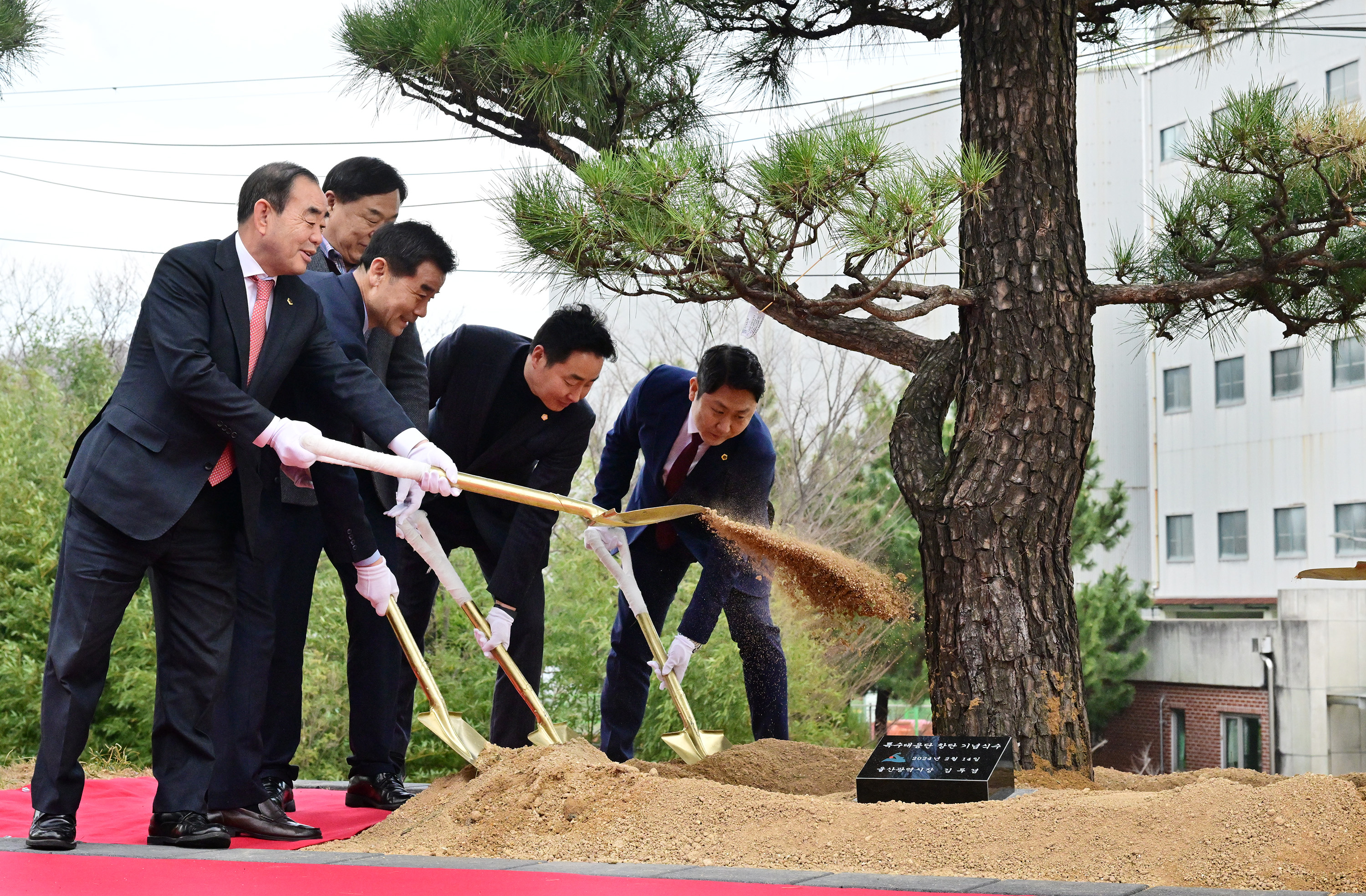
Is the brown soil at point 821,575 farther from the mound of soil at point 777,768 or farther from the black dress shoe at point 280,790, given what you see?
the black dress shoe at point 280,790

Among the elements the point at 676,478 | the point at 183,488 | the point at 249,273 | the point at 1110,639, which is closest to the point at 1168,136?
the point at 1110,639

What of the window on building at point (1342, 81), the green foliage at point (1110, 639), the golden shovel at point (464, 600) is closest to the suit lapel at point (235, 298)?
the golden shovel at point (464, 600)

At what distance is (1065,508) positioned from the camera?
332cm

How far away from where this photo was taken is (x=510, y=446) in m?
3.42

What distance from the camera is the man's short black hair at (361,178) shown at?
345 cm

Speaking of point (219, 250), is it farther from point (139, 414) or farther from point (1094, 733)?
point (1094, 733)

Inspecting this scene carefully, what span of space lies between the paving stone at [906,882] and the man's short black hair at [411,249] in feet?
5.80

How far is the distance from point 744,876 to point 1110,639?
44.5 feet

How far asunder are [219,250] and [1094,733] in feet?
47.9

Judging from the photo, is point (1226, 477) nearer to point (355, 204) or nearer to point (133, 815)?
point (355, 204)

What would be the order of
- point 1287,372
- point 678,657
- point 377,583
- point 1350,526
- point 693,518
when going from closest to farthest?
point 377,583, point 678,657, point 693,518, point 1350,526, point 1287,372

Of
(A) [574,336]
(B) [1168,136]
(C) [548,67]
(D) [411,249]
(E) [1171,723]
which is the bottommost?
(E) [1171,723]

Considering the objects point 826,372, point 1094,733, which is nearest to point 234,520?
point 826,372

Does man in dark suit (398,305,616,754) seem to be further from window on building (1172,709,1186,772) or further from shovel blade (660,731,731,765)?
window on building (1172,709,1186,772)
